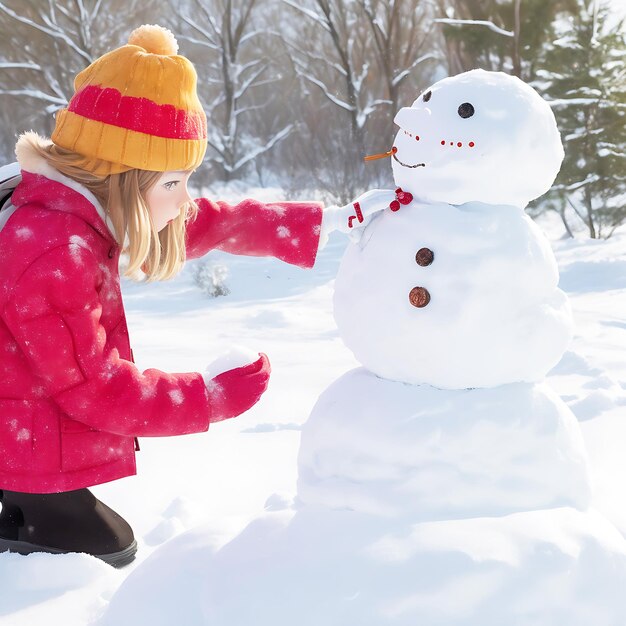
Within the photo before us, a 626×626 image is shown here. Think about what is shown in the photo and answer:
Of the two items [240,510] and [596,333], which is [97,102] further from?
[596,333]

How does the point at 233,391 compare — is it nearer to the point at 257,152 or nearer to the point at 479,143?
the point at 479,143

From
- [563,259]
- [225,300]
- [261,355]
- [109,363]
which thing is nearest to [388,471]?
[261,355]

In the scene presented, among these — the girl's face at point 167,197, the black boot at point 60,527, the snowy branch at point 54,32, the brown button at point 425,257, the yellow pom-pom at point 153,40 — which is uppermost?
the snowy branch at point 54,32

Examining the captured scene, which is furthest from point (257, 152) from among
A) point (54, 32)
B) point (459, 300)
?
point (459, 300)

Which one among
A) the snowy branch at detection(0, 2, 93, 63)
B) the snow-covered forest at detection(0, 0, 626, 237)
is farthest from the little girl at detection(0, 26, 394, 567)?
the snowy branch at detection(0, 2, 93, 63)

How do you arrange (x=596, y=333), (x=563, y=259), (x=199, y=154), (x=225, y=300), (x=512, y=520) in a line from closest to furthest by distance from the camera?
(x=512, y=520), (x=199, y=154), (x=596, y=333), (x=225, y=300), (x=563, y=259)

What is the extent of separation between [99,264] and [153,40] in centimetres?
58

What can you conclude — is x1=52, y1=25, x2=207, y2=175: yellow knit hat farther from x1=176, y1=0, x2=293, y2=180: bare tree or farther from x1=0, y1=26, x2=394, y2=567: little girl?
x1=176, y1=0, x2=293, y2=180: bare tree

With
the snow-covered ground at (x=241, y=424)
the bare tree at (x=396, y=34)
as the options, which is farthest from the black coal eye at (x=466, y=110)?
the bare tree at (x=396, y=34)

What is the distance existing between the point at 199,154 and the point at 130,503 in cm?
127

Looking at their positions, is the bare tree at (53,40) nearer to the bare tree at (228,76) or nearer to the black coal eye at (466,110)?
the bare tree at (228,76)

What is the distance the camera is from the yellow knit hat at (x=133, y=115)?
5.83 ft

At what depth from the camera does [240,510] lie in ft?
8.03

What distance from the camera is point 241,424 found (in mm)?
3229
